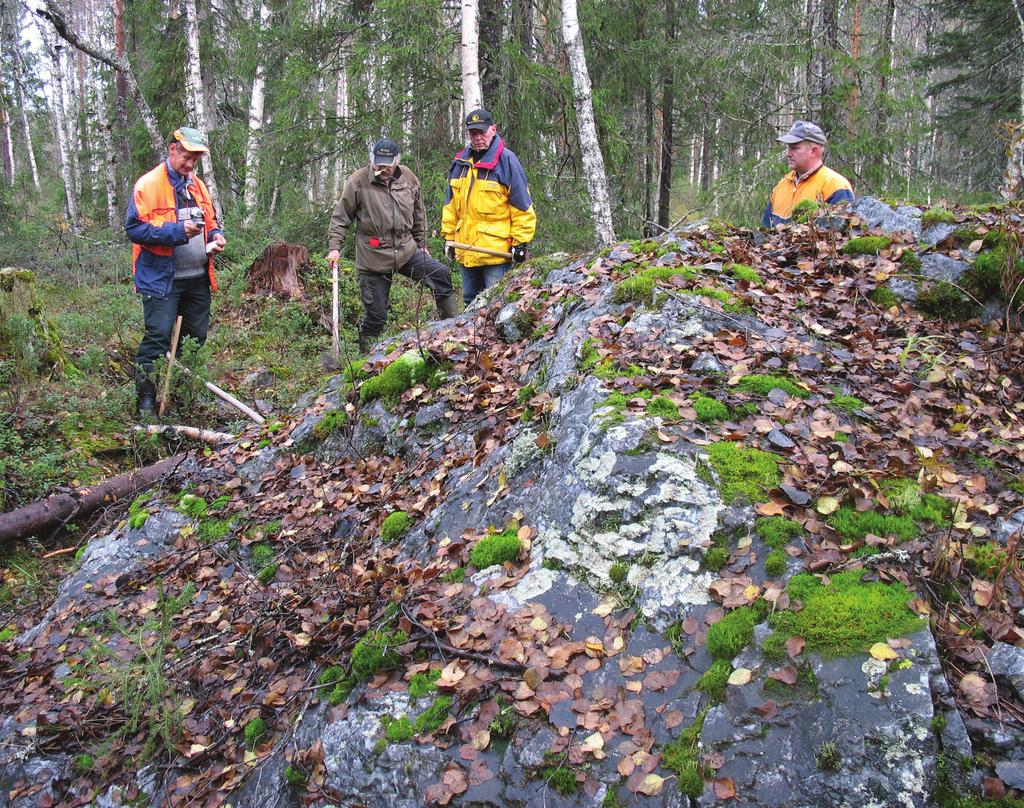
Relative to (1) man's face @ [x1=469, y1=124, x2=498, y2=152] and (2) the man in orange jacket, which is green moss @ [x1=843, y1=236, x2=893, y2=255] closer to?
(1) man's face @ [x1=469, y1=124, x2=498, y2=152]

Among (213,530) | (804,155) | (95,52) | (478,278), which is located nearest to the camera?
(213,530)

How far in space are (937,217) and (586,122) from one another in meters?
5.60

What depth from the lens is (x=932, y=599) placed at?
2.56 metres

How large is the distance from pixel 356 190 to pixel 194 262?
1.83 m

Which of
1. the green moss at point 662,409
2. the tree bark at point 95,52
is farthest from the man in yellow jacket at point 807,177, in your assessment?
the tree bark at point 95,52

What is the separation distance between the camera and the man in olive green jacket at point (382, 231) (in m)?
7.34

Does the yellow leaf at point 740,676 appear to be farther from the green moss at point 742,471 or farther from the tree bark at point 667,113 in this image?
the tree bark at point 667,113

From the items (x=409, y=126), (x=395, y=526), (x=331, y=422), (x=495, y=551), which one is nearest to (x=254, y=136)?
(x=409, y=126)

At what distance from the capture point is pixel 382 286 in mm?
7781

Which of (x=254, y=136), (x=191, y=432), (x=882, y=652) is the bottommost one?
(x=191, y=432)

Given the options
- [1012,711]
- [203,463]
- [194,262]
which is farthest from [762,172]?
[1012,711]

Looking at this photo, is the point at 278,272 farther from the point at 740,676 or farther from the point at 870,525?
the point at 740,676

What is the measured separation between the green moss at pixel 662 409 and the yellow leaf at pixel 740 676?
1.37m

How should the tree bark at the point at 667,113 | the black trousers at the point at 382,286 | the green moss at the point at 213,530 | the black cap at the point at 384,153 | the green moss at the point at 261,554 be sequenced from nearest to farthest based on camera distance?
the green moss at the point at 261,554
the green moss at the point at 213,530
the black cap at the point at 384,153
the black trousers at the point at 382,286
the tree bark at the point at 667,113
